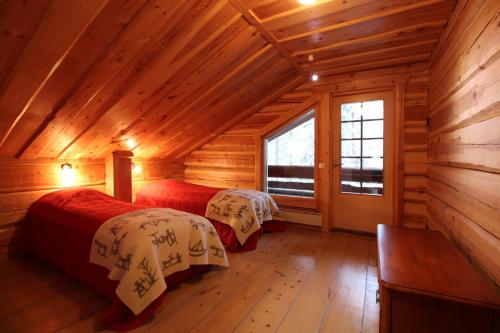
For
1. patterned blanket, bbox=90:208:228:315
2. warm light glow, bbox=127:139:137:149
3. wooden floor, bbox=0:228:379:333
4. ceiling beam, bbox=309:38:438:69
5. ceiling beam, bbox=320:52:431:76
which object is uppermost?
ceiling beam, bbox=309:38:438:69

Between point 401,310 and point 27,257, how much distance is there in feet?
11.5

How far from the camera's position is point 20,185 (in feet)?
9.06

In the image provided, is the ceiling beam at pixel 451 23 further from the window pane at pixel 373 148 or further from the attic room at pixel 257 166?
the window pane at pixel 373 148

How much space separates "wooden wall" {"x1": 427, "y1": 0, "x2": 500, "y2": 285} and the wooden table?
0.15 meters

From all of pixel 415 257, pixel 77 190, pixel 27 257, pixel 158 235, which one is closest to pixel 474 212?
pixel 415 257

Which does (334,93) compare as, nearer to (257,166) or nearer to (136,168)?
(257,166)

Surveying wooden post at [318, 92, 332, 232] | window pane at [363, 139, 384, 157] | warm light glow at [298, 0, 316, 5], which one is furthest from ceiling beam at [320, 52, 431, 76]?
warm light glow at [298, 0, 316, 5]

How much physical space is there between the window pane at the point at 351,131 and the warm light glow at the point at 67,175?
357 cm

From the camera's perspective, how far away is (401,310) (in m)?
1.22

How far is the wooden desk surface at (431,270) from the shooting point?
3.77 ft

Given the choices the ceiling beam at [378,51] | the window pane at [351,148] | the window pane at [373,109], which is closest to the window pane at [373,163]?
the window pane at [351,148]

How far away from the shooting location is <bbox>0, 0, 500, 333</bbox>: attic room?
150 cm

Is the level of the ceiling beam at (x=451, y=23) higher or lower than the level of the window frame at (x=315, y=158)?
higher

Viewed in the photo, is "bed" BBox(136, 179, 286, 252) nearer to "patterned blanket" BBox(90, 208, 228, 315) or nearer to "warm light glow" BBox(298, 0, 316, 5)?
"patterned blanket" BBox(90, 208, 228, 315)
